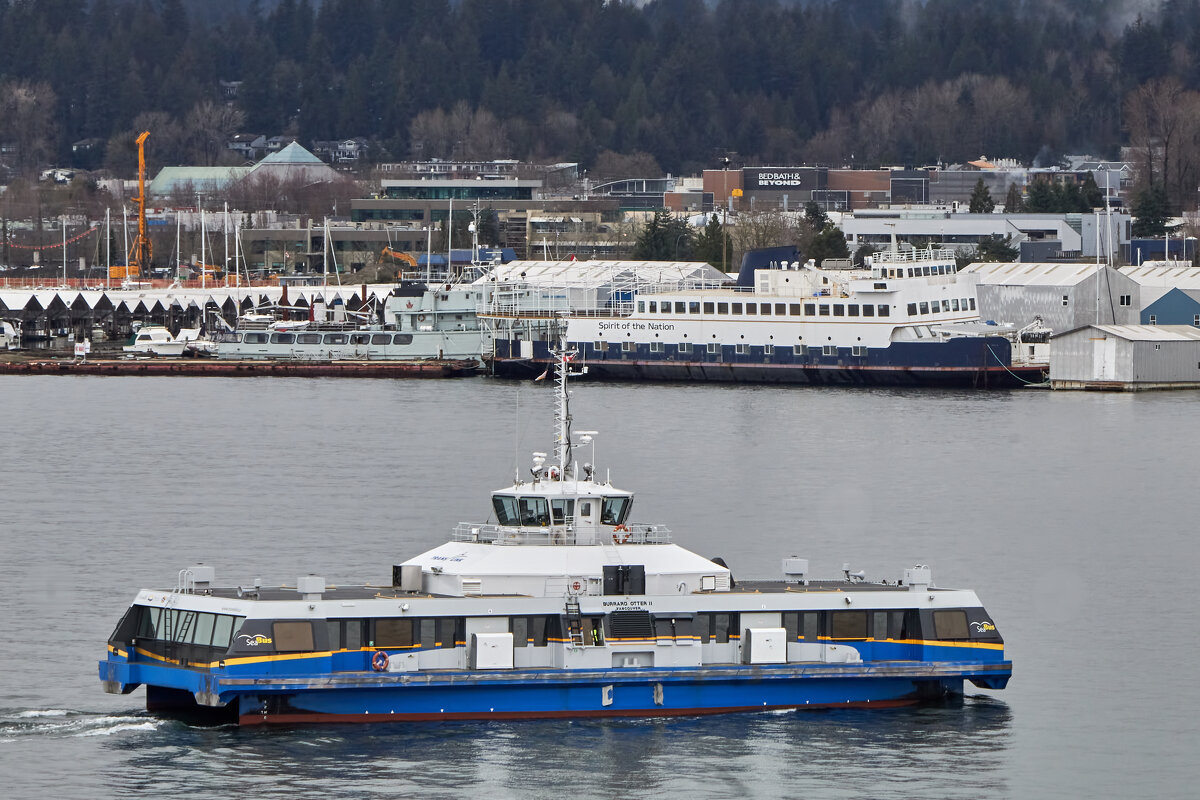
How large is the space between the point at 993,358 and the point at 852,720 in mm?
58027

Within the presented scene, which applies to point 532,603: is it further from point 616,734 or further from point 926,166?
point 926,166

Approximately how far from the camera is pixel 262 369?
9819 centimetres

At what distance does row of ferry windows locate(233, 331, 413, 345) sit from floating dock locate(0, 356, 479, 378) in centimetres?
214

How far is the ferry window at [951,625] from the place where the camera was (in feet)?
106

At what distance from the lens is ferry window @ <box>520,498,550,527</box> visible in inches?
1273

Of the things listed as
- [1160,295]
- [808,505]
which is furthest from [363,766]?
[1160,295]

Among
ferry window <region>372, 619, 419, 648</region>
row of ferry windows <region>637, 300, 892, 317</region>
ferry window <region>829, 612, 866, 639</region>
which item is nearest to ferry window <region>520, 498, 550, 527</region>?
ferry window <region>372, 619, 419, 648</region>

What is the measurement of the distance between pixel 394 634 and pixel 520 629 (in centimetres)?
166

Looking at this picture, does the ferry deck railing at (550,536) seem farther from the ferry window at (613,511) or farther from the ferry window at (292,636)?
the ferry window at (292,636)

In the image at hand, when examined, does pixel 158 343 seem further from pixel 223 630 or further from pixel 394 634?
pixel 394 634

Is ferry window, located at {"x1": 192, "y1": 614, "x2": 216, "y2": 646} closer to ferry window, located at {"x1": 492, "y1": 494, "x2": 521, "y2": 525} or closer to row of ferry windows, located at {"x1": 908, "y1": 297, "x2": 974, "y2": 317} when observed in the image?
ferry window, located at {"x1": 492, "y1": 494, "x2": 521, "y2": 525}

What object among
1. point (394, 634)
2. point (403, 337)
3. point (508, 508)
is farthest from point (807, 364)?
point (394, 634)

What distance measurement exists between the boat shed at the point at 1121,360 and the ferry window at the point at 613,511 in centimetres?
5560

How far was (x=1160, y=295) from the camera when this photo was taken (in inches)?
3836
